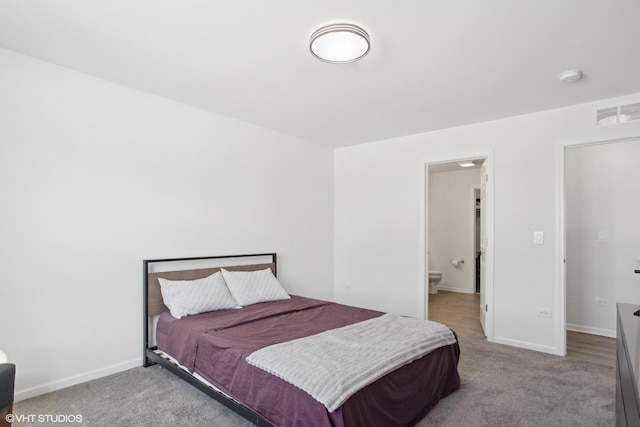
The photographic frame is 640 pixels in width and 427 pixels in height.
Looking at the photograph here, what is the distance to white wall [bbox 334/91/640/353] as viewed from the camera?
11.5 ft

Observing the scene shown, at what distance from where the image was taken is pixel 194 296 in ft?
10.2

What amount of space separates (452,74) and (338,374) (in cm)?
232

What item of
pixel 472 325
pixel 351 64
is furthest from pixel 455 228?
pixel 351 64

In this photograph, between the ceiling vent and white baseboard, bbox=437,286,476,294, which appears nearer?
the ceiling vent

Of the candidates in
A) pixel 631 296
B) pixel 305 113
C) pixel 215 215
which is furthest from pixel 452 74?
pixel 631 296

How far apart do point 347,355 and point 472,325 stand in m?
3.02

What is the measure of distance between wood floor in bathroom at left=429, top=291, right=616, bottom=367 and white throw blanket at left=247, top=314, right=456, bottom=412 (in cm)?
180

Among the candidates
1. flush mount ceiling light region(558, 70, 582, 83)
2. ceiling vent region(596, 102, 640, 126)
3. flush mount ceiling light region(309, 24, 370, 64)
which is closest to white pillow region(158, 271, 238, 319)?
flush mount ceiling light region(309, 24, 370, 64)

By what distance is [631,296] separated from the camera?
4.02 meters

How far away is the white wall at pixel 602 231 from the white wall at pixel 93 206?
4.02 meters

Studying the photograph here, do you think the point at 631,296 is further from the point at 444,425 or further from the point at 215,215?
the point at 215,215

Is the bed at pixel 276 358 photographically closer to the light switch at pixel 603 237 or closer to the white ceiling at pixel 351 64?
the white ceiling at pixel 351 64

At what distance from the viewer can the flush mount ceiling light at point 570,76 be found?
267cm

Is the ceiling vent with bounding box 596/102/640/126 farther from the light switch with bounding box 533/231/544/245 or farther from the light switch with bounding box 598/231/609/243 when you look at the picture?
the light switch with bounding box 598/231/609/243
